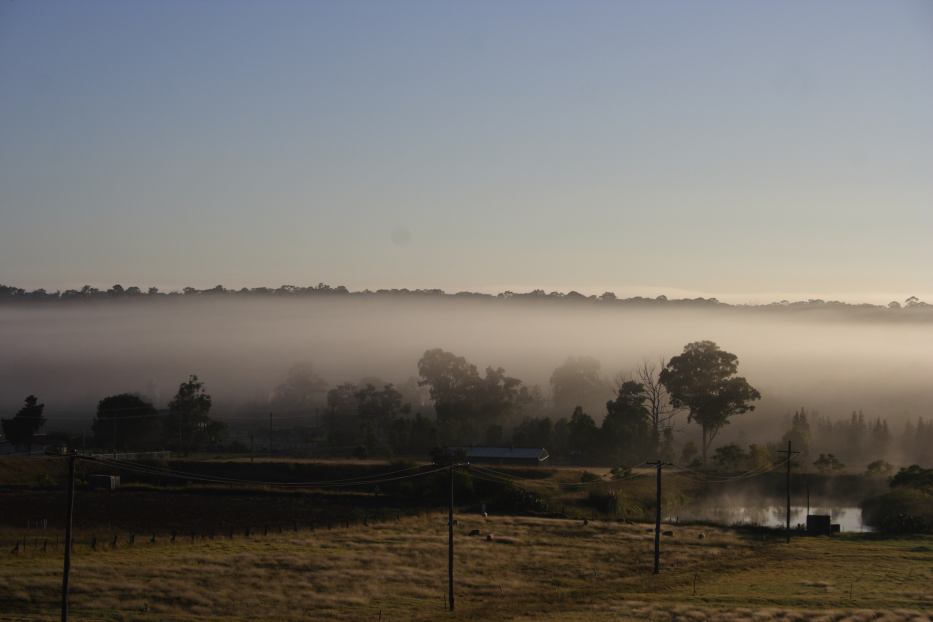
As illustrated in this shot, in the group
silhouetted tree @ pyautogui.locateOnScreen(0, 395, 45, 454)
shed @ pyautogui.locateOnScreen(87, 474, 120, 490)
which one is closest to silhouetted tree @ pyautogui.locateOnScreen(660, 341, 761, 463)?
shed @ pyautogui.locateOnScreen(87, 474, 120, 490)

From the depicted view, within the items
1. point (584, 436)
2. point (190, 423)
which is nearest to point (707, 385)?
point (584, 436)

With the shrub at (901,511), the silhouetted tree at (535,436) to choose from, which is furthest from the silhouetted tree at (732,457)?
the silhouetted tree at (535,436)

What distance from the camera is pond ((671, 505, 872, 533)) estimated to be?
107m

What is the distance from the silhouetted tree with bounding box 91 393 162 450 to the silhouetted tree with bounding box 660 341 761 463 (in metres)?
84.9

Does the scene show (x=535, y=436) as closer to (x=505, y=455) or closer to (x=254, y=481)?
(x=505, y=455)

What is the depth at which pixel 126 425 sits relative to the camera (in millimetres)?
163875

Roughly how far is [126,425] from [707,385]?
94.3m

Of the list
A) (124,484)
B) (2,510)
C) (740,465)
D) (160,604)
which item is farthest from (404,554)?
(740,465)

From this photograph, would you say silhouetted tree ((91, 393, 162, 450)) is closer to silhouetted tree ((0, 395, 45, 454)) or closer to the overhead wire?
silhouetted tree ((0, 395, 45, 454))

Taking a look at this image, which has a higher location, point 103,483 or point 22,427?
point 22,427

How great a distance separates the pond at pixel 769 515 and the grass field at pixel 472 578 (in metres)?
18.2

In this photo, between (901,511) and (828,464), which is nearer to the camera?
(901,511)

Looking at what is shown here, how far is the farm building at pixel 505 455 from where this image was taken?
14538 centimetres

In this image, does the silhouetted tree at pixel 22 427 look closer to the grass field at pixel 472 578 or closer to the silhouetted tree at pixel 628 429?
the grass field at pixel 472 578
